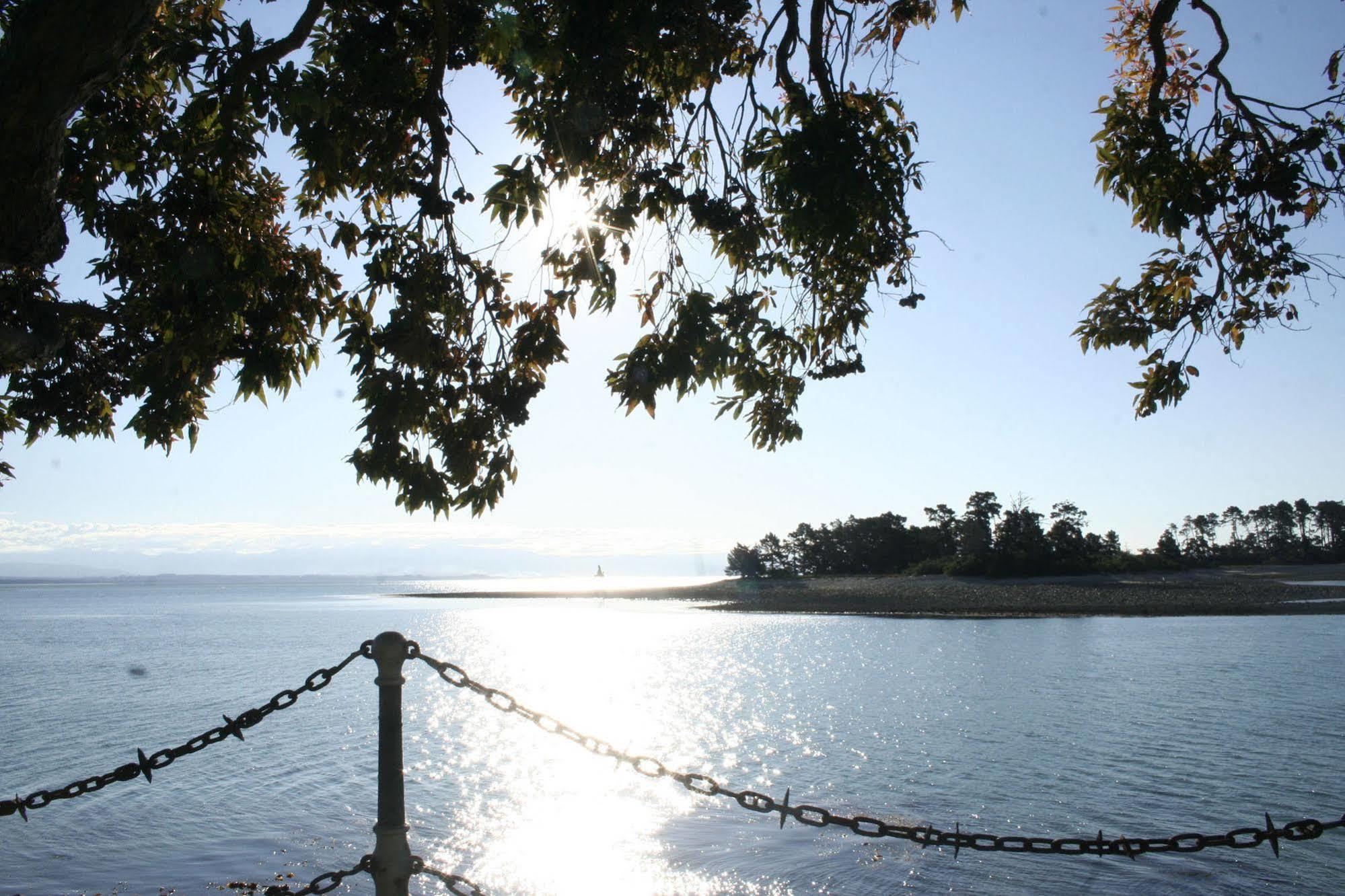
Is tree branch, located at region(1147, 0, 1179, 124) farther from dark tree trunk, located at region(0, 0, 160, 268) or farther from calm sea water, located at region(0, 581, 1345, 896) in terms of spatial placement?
calm sea water, located at region(0, 581, 1345, 896)

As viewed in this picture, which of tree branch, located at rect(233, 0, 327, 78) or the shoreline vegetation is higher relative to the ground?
tree branch, located at rect(233, 0, 327, 78)

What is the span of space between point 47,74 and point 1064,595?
72191mm

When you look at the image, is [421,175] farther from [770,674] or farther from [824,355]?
[770,674]

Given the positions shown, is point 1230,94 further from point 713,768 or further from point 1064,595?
point 1064,595

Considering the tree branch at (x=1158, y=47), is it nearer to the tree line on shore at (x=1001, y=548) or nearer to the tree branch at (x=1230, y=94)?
the tree branch at (x=1230, y=94)

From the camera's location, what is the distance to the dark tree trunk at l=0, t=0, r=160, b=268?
13.7 ft

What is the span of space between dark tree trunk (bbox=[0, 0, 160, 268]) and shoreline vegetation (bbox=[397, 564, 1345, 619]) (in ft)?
201

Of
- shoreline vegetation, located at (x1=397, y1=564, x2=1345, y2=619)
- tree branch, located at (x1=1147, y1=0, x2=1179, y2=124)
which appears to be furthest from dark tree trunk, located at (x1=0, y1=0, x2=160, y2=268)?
shoreline vegetation, located at (x1=397, y1=564, x2=1345, y2=619)

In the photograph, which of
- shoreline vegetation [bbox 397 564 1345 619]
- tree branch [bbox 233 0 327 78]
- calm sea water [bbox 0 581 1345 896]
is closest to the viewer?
tree branch [bbox 233 0 327 78]

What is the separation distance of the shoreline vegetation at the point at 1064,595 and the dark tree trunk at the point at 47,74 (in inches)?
2415

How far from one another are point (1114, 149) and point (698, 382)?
374 cm

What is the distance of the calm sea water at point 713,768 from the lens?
10688 millimetres

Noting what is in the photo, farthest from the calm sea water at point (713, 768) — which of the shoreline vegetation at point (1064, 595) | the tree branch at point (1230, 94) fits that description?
the shoreline vegetation at point (1064, 595)

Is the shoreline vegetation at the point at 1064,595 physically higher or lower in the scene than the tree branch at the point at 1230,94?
lower
